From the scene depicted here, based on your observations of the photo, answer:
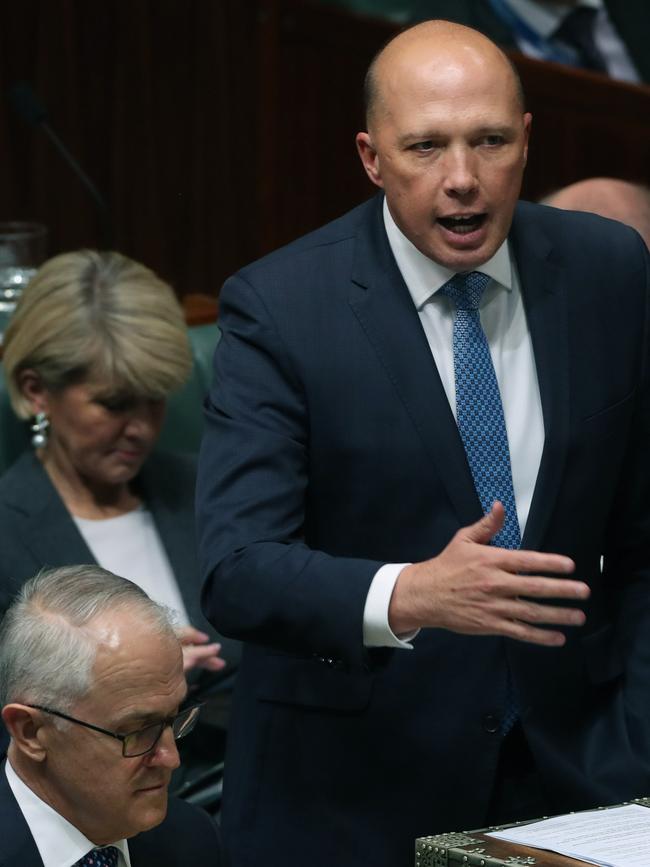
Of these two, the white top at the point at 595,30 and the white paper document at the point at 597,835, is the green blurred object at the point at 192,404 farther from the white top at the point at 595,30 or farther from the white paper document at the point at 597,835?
the white paper document at the point at 597,835

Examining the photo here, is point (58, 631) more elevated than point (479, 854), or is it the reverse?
point (58, 631)

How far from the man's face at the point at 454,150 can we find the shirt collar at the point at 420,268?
0.19 feet

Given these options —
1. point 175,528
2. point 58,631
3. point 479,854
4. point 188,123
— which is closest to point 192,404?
point 175,528

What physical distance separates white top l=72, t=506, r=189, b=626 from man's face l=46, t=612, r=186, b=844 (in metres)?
0.88

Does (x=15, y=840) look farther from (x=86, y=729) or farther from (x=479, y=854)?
(x=479, y=854)

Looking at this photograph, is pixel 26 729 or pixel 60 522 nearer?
pixel 26 729

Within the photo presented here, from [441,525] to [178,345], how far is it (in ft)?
3.10

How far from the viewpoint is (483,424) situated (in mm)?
1577

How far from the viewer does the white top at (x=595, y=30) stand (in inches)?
128

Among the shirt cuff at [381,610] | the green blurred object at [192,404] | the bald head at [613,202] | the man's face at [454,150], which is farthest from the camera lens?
the green blurred object at [192,404]

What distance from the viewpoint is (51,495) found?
2.35 meters

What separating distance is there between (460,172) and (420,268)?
0.14 m

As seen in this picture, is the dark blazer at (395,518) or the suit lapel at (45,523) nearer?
the dark blazer at (395,518)

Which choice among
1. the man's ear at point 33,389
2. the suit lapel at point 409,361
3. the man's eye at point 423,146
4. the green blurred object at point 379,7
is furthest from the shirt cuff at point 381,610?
the green blurred object at point 379,7
